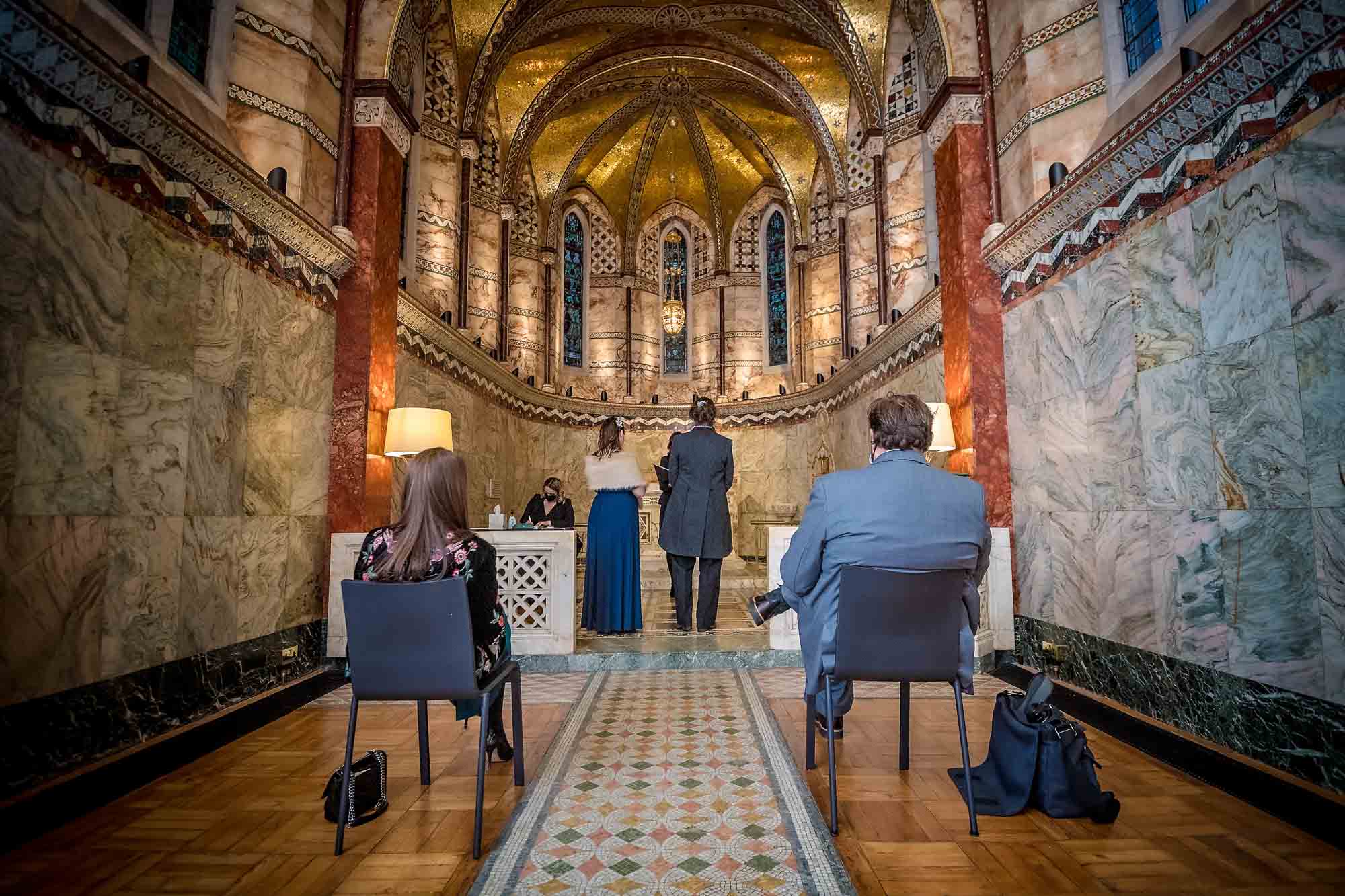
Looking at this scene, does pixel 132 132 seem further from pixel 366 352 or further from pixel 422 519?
pixel 422 519

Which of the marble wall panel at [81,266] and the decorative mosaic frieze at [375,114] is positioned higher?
the decorative mosaic frieze at [375,114]

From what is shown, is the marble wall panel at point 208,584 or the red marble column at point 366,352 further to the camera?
the red marble column at point 366,352

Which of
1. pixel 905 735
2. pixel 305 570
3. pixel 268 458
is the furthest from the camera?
pixel 305 570

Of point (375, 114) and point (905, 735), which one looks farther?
point (375, 114)

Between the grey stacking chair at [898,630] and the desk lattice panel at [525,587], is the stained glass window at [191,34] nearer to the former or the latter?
the desk lattice panel at [525,587]

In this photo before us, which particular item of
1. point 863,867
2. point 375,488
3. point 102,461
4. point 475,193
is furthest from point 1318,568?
point 475,193

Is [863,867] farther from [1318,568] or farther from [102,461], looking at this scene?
[102,461]

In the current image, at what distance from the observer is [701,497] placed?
5305mm

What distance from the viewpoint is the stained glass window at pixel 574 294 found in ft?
45.1

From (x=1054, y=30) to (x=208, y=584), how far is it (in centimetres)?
695

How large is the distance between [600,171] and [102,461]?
12353mm

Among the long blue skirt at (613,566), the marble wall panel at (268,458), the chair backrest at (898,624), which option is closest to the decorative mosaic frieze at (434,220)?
the marble wall panel at (268,458)

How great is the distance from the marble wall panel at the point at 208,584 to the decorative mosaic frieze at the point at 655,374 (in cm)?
295

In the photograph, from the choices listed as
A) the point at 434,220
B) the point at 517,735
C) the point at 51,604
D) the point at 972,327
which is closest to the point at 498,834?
the point at 517,735
